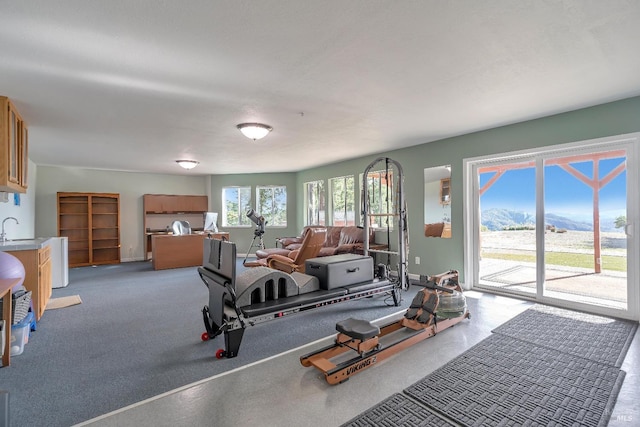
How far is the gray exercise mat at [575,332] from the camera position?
8.67 feet

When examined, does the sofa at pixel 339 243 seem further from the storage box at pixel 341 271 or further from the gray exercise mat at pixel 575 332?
the gray exercise mat at pixel 575 332

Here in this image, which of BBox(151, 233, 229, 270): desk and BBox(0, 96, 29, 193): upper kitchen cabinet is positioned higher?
BBox(0, 96, 29, 193): upper kitchen cabinet

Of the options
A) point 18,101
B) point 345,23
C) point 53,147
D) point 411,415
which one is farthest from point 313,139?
point 53,147

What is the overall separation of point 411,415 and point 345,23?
248cm

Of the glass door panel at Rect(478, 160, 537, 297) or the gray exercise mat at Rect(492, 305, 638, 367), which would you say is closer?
the gray exercise mat at Rect(492, 305, 638, 367)

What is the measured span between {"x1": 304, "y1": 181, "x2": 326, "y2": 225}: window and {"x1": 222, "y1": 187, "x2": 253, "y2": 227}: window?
1.89 metres

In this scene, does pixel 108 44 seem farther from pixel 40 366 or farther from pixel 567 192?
pixel 567 192

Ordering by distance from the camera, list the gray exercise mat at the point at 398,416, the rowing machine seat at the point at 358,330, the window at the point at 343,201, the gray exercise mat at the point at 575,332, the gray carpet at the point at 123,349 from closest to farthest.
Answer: the gray exercise mat at the point at 398,416
the gray carpet at the point at 123,349
the rowing machine seat at the point at 358,330
the gray exercise mat at the point at 575,332
the window at the point at 343,201

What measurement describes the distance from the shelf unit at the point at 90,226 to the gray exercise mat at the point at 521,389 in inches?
335

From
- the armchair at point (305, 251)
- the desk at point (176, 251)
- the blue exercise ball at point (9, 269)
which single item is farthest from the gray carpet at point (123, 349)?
the desk at point (176, 251)

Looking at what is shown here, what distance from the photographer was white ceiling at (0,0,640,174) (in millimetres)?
1808

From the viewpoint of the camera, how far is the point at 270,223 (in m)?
9.03

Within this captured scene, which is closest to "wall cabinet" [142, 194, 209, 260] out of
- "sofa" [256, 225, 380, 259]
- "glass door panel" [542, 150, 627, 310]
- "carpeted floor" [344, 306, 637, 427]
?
"sofa" [256, 225, 380, 259]

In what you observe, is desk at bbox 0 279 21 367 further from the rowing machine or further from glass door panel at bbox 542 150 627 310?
glass door panel at bbox 542 150 627 310
